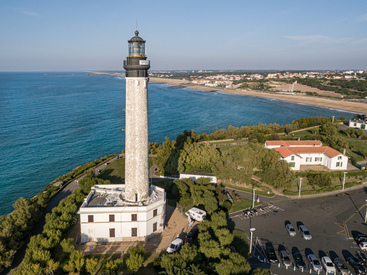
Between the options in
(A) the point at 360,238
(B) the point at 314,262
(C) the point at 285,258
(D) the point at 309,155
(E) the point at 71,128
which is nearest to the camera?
(B) the point at 314,262

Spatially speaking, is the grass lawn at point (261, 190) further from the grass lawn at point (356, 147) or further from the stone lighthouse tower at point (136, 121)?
the grass lawn at point (356, 147)

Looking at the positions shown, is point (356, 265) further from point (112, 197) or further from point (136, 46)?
point (136, 46)

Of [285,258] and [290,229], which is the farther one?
[290,229]

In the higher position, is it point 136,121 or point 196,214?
point 136,121

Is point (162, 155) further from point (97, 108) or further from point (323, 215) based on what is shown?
point (97, 108)

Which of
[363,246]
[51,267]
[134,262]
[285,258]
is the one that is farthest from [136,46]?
[363,246]

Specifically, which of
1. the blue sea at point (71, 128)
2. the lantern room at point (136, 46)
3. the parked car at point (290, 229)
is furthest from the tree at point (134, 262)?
the blue sea at point (71, 128)

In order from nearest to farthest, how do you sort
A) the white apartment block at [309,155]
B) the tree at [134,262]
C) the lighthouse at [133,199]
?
the tree at [134,262] < the lighthouse at [133,199] < the white apartment block at [309,155]

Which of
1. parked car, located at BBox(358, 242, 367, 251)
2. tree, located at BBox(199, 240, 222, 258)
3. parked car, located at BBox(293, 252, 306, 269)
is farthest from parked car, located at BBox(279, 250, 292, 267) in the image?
parked car, located at BBox(358, 242, 367, 251)
